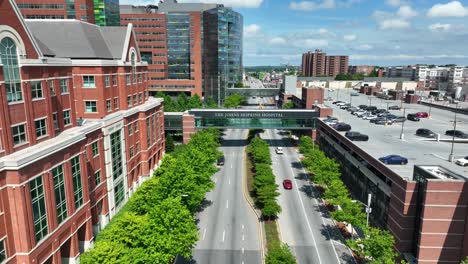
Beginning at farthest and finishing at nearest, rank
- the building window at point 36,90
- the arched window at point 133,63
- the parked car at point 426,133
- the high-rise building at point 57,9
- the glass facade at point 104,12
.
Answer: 1. the glass facade at point 104,12
2. the high-rise building at point 57,9
3. the parked car at point 426,133
4. the arched window at point 133,63
5. the building window at point 36,90

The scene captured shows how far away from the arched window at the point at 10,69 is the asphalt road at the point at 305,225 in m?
36.4

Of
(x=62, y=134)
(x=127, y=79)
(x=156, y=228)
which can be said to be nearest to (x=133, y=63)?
(x=127, y=79)

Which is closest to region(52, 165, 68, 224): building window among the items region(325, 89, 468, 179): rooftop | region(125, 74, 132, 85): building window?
region(125, 74, 132, 85): building window

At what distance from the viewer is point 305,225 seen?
49.7 m

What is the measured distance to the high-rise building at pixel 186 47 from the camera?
145 m

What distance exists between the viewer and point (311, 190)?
63.2m

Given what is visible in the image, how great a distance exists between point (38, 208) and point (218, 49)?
12737 cm

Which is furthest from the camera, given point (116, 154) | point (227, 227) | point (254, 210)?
point (254, 210)

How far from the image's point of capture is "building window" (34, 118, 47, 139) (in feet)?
112

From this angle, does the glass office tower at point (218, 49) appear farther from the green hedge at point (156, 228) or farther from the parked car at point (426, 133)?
the green hedge at point (156, 228)

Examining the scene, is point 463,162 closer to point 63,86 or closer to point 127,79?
point 63,86

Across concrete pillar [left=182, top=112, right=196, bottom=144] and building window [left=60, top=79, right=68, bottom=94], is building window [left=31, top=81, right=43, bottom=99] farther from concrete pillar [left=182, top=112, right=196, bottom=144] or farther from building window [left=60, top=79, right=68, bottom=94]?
concrete pillar [left=182, top=112, right=196, bottom=144]

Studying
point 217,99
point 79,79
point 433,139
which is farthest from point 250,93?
point 79,79

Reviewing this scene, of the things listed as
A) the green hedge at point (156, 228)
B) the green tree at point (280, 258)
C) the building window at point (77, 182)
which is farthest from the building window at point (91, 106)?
the green tree at point (280, 258)
